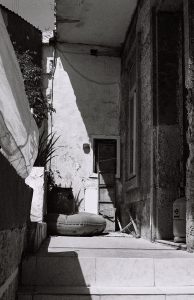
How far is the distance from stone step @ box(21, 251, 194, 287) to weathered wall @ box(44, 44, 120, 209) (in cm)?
529

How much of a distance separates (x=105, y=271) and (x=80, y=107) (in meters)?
5.96

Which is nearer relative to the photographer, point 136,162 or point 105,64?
point 136,162

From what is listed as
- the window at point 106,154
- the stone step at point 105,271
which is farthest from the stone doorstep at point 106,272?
the window at point 106,154

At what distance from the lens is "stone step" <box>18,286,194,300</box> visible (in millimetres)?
2822

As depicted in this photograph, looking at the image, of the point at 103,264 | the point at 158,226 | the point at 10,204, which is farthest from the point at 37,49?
the point at 10,204

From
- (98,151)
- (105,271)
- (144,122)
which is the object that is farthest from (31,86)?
(105,271)

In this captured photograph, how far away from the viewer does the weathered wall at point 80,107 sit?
859 cm

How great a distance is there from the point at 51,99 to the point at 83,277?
603cm

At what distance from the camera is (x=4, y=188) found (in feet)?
5.59

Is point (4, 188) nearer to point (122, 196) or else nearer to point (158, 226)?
point (158, 226)

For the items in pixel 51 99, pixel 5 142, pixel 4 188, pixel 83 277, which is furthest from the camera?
pixel 51 99

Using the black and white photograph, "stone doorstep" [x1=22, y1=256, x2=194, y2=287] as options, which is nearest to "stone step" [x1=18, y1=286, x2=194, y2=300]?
the black and white photograph

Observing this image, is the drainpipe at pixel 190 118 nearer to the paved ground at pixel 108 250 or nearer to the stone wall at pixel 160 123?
the paved ground at pixel 108 250

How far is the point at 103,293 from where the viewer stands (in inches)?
113
